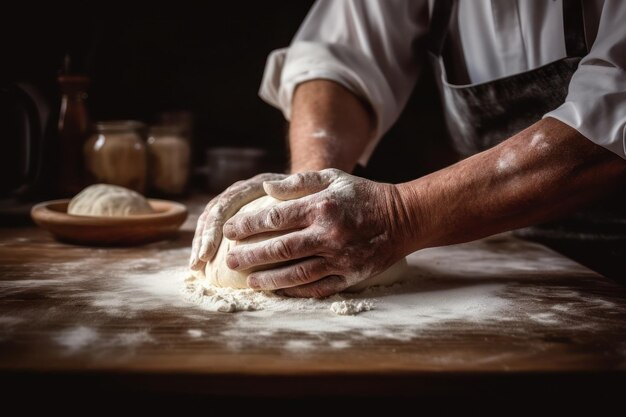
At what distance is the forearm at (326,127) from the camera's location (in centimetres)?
173

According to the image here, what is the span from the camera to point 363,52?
2010 mm

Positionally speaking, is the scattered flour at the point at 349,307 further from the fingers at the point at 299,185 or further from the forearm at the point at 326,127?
the forearm at the point at 326,127

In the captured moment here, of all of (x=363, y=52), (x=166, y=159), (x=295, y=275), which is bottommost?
(x=295, y=275)

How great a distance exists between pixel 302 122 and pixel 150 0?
155 cm

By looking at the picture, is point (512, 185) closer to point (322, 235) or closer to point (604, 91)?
point (604, 91)

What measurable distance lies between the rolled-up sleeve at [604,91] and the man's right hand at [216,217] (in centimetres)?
67

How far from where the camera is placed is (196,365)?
0.86 metres

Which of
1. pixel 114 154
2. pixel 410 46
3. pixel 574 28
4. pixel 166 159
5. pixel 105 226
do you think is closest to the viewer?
pixel 574 28

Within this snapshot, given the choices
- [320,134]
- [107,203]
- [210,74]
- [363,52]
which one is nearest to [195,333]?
[107,203]

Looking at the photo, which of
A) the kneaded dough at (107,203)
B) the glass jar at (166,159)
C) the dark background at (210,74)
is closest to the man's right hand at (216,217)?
the kneaded dough at (107,203)

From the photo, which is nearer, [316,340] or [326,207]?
[316,340]

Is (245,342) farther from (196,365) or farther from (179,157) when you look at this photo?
(179,157)

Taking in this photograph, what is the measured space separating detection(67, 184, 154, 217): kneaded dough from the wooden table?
0.24 m

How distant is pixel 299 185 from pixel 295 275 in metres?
0.20
